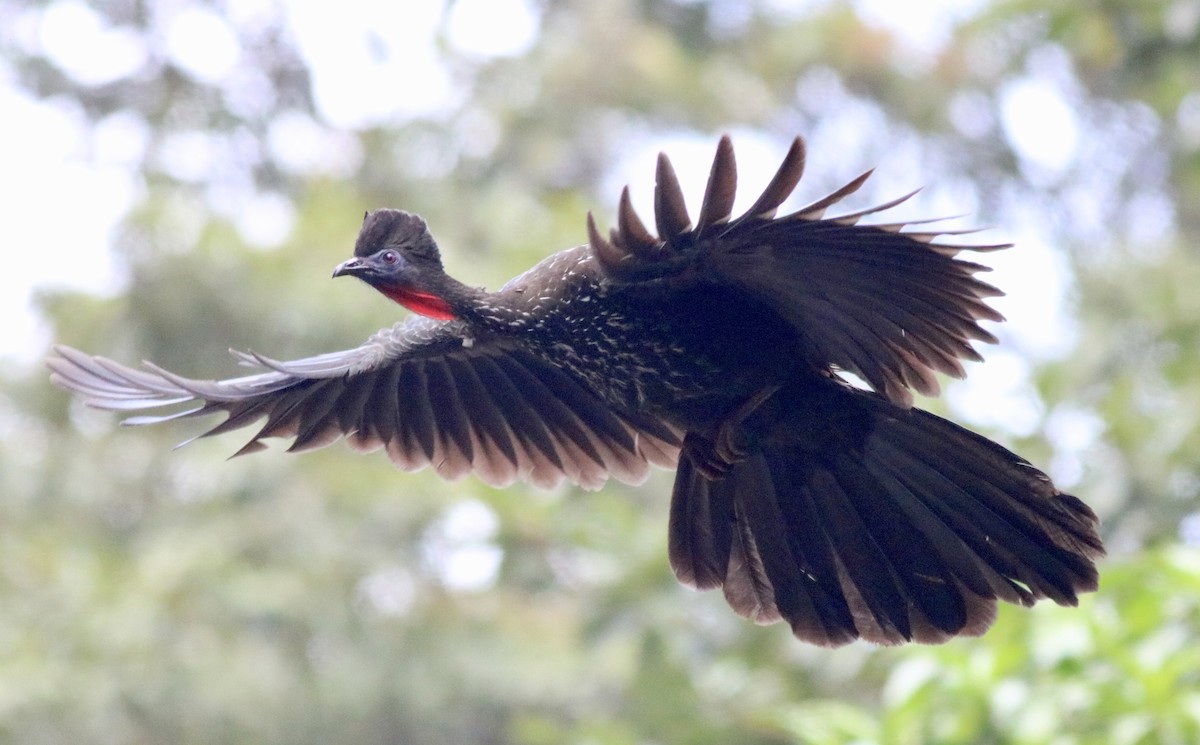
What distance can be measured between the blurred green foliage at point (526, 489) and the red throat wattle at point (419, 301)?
178 centimetres

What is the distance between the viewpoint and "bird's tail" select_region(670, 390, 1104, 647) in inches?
138

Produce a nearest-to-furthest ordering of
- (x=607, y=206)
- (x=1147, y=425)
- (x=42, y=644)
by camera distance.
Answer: (x=1147, y=425) → (x=42, y=644) → (x=607, y=206)

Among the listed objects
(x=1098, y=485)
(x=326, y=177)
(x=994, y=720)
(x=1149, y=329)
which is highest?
(x=326, y=177)

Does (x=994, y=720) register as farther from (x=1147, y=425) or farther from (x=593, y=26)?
(x=593, y=26)

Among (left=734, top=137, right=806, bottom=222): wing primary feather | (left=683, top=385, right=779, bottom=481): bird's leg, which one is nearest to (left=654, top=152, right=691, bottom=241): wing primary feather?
(left=734, top=137, right=806, bottom=222): wing primary feather

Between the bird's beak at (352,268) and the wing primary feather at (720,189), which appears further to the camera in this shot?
the bird's beak at (352,268)

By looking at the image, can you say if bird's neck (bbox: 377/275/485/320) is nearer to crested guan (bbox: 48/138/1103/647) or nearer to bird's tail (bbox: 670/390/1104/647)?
crested guan (bbox: 48/138/1103/647)

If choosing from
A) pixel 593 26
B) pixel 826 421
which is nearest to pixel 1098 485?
pixel 826 421

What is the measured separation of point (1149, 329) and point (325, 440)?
397 cm

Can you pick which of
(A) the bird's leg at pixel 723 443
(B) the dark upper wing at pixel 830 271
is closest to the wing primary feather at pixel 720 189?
(B) the dark upper wing at pixel 830 271

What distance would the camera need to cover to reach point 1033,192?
10.8m

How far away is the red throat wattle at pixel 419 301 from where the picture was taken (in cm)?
379

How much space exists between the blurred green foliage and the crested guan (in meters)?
0.78

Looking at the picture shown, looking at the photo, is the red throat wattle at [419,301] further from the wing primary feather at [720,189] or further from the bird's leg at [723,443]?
the wing primary feather at [720,189]
